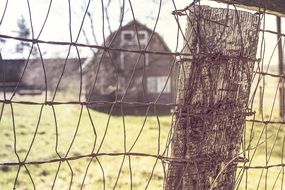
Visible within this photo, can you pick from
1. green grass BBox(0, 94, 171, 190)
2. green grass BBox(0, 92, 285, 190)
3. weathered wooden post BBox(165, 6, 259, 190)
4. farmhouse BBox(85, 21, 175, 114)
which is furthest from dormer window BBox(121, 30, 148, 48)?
weathered wooden post BBox(165, 6, 259, 190)

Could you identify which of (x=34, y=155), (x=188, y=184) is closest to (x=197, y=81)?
(x=188, y=184)

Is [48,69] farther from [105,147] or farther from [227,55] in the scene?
[227,55]

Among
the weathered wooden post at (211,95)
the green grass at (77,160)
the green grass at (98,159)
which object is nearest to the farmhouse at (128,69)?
the green grass at (77,160)

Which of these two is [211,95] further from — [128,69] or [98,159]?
[128,69]

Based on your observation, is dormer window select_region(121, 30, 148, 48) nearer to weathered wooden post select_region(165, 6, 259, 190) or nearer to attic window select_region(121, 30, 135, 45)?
attic window select_region(121, 30, 135, 45)

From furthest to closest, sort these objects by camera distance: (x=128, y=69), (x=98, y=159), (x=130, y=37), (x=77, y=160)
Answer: (x=128, y=69) → (x=130, y=37) → (x=77, y=160) → (x=98, y=159)

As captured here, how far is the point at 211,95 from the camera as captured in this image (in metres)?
1.78

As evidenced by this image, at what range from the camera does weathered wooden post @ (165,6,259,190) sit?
1744 millimetres

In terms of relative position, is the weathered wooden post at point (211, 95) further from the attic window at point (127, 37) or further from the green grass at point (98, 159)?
the attic window at point (127, 37)

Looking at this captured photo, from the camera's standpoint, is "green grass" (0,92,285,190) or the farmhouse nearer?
"green grass" (0,92,285,190)

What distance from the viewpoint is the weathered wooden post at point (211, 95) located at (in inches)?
68.7

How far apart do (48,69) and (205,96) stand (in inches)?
952

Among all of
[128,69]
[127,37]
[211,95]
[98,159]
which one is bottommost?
[128,69]

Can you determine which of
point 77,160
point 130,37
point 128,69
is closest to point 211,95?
point 77,160
